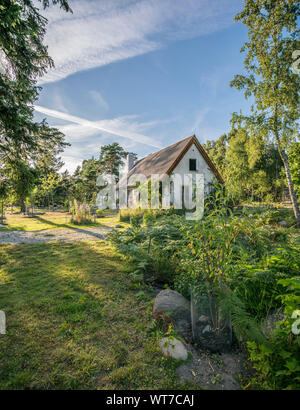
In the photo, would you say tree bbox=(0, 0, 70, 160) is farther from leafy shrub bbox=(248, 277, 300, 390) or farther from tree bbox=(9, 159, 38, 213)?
leafy shrub bbox=(248, 277, 300, 390)

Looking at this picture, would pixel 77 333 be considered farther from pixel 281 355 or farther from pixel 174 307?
pixel 281 355

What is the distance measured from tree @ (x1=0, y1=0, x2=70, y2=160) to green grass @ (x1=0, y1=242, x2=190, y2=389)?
13.2ft

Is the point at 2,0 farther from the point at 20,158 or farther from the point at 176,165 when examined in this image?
the point at 176,165

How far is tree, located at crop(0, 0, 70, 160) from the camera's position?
5055 millimetres

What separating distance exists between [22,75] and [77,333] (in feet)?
24.7

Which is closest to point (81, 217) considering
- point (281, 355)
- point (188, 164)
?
point (188, 164)

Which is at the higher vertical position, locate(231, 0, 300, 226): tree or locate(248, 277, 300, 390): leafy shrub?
locate(231, 0, 300, 226): tree

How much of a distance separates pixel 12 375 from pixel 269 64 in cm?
1428

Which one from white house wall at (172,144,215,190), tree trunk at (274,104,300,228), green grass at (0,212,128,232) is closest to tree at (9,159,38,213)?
green grass at (0,212,128,232)

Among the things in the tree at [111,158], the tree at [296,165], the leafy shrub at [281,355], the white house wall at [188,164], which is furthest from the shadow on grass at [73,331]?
the tree at [111,158]

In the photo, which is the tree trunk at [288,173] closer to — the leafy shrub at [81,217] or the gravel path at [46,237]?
the gravel path at [46,237]

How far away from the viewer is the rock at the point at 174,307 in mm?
2562
